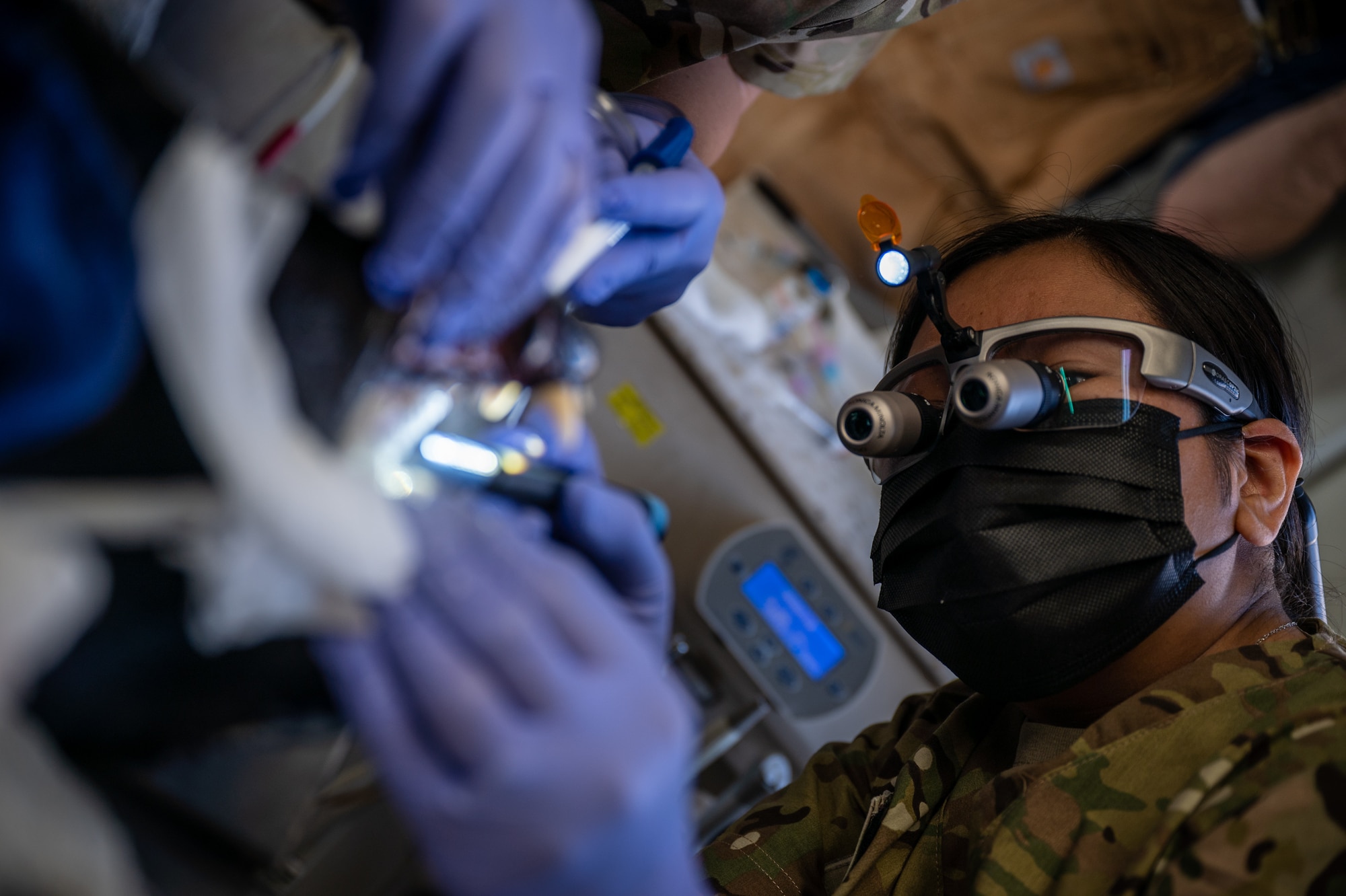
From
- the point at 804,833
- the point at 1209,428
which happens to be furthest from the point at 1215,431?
the point at 804,833

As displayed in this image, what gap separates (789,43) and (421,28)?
Answer: 98 cm

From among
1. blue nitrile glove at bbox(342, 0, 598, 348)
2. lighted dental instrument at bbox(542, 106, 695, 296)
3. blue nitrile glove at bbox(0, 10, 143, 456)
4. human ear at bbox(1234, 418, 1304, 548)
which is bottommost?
human ear at bbox(1234, 418, 1304, 548)

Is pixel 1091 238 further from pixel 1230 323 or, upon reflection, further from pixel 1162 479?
pixel 1162 479

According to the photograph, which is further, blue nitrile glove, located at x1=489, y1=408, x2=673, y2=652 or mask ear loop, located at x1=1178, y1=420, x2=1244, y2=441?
mask ear loop, located at x1=1178, y1=420, x2=1244, y2=441

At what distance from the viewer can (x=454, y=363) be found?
39.9 inches

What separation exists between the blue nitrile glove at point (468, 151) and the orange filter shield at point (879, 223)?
0.66 m

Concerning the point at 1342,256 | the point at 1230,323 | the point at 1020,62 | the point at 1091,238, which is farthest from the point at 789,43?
the point at 1342,256

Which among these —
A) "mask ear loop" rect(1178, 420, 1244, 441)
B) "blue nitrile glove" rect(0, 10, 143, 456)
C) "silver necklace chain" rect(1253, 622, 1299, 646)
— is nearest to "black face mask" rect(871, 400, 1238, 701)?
"mask ear loop" rect(1178, 420, 1244, 441)

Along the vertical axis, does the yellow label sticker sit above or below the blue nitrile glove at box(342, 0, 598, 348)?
below

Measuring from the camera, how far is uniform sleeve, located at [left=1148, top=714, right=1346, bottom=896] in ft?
2.66

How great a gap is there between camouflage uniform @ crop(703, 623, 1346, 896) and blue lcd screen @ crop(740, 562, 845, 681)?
15.0 inches

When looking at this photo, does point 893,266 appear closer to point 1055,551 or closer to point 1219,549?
point 1055,551

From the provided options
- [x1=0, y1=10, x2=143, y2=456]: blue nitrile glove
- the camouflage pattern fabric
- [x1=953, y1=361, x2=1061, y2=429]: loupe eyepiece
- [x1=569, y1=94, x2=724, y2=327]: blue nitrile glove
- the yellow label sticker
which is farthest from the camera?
the yellow label sticker

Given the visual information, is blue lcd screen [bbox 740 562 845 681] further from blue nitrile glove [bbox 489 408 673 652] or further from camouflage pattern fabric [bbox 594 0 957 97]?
camouflage pattern fabric [bbox 594 0 957 97]
